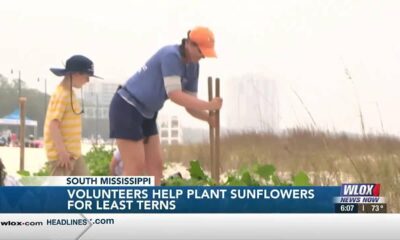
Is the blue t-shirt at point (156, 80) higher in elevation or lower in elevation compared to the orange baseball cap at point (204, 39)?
lower

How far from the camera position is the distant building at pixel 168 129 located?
12.3ft

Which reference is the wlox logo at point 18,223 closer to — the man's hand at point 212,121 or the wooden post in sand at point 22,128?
the wooden post in sand at point 22,128

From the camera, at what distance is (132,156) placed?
3.78m

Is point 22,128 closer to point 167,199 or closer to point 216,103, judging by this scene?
point 167,199

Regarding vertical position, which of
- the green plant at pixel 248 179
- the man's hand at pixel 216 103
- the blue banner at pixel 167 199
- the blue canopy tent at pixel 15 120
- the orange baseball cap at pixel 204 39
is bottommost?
the blue banner at pixel 167 199

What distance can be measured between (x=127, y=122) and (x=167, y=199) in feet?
1.61

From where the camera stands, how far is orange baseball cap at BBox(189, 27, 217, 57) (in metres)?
3.73

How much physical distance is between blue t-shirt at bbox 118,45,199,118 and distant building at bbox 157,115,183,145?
2.4 inches

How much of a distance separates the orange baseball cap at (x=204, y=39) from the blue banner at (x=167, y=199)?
74 cm

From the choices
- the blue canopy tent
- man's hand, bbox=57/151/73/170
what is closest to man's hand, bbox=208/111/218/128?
man's hand, bbox=57/151/73/170

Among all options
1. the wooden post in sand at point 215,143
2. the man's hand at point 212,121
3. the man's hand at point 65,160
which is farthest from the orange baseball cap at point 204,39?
the man's hand at point 65,160

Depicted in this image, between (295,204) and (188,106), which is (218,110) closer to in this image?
(188,106)

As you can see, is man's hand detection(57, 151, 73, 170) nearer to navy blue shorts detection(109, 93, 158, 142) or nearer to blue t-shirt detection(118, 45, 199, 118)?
navy blue shorts detection(109, 93, 158, 142)

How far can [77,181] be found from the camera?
11.9ft
